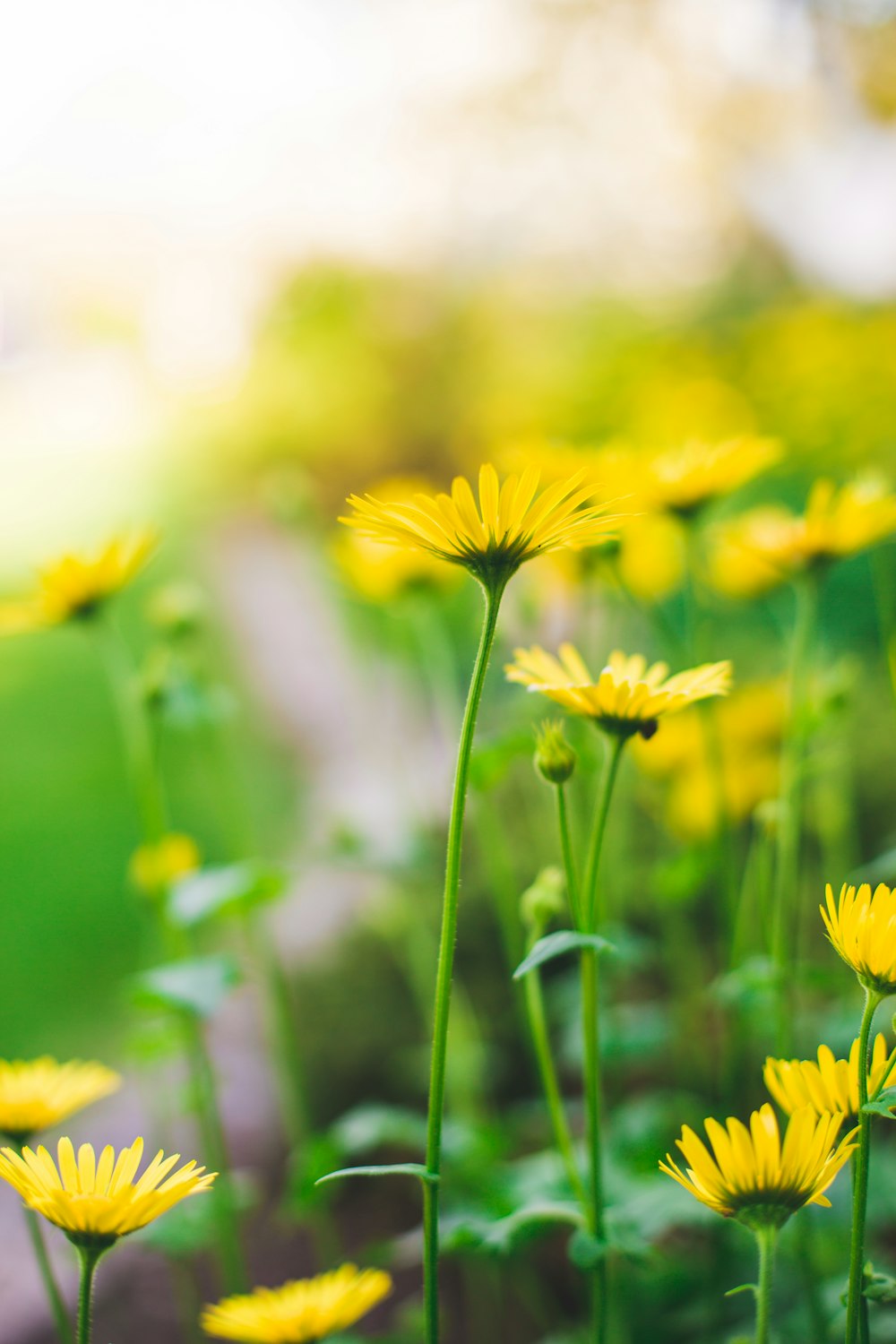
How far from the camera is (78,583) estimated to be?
78 cm

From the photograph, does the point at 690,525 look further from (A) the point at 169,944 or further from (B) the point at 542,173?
(B) the point at 542,173

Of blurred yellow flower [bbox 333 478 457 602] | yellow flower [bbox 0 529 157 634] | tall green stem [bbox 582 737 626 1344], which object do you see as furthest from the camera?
blurred yellow flower [bbox 333 478 457 602]

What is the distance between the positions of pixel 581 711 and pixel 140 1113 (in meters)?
1.30

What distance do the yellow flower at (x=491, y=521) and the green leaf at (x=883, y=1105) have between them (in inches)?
9.6

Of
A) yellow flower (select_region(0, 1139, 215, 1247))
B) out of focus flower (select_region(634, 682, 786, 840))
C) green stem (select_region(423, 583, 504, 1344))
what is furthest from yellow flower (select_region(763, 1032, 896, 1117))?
out of focus flower (select_region(634, 682, 786, 840))

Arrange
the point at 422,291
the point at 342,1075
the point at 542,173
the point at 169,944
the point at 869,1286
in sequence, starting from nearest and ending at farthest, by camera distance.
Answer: the point at 869,1286 < the point at 169,944 < the point at 342,1075 < the point at 542,173 < the point at 422,291

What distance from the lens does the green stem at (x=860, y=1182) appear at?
41 cm

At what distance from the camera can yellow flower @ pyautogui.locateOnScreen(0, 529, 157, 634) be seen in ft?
2.54

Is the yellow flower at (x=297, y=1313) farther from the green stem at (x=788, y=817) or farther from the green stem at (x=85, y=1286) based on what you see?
the green stem at (x=788, y=817)

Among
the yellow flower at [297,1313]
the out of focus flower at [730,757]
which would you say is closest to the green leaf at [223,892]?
the yellow flower at [297,1313]

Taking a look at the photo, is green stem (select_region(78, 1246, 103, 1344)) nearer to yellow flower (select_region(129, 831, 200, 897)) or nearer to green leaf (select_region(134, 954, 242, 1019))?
green leaf (select_region(134, 954, 242, 1019))

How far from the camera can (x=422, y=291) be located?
4.68m

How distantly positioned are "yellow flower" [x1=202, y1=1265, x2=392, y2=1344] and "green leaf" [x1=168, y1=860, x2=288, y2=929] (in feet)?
0.82

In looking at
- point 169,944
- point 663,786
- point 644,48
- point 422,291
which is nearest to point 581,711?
point 169,944
